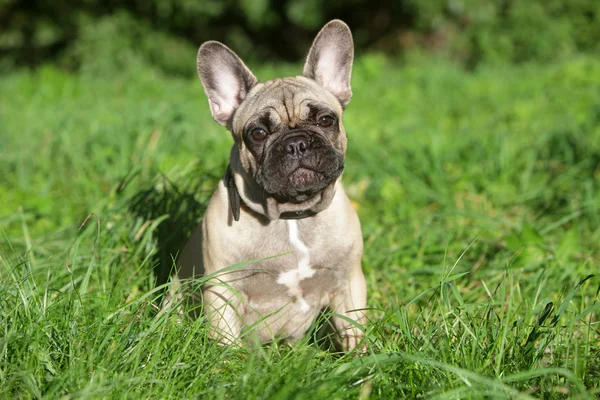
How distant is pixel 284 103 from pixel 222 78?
15.8 inches

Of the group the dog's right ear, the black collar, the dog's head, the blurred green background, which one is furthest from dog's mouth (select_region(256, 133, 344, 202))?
the blurred green background

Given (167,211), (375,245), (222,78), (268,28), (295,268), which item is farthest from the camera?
(268,28)

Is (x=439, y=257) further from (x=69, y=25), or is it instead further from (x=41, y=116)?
(x=69, y=25)

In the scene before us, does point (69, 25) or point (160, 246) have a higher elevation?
point (69, 25)

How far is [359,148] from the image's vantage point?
5.58 metres

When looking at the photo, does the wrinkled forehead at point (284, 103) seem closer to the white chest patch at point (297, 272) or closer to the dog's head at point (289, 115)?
the dog's head at point (289, 115)

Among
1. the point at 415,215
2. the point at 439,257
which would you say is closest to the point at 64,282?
the point at 439,257

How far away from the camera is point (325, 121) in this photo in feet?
10.4

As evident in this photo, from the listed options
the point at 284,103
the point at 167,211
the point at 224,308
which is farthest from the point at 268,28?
the point at 224,308

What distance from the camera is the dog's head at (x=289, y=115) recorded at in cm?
295

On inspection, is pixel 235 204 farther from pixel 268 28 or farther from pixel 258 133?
pixel 268 28

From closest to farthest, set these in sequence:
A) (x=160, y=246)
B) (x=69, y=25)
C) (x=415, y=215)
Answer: (x=160, y=246) → (x=415, y=215) → (x=69, y=25)

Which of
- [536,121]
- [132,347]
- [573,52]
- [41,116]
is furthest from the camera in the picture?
[573,52]

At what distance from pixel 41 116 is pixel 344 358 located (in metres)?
5.94
